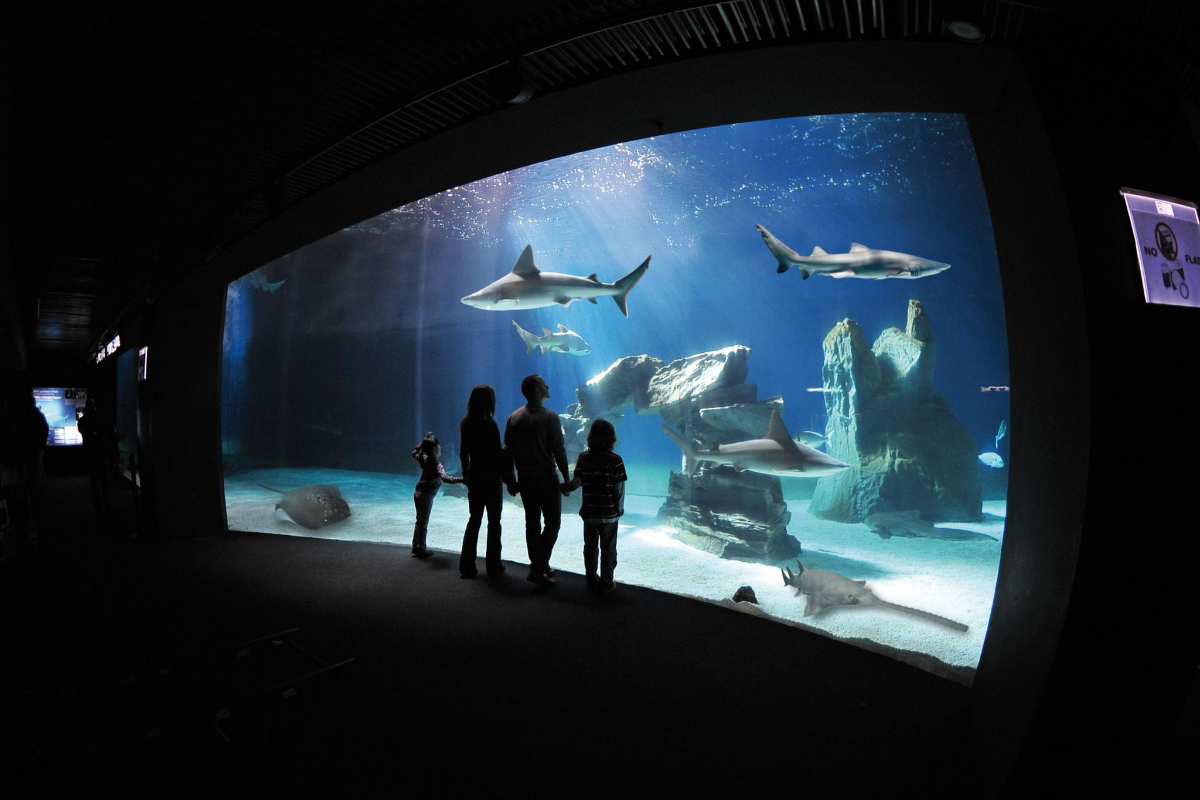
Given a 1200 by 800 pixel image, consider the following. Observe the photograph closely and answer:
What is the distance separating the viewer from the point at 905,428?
1545 centimetres

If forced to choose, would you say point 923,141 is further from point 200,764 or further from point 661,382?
point 200,764

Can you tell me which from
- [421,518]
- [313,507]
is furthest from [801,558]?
[313,507]

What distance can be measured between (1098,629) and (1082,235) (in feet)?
4.90

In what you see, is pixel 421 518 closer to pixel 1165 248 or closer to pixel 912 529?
pixel 1165 248

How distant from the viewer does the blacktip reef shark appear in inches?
319

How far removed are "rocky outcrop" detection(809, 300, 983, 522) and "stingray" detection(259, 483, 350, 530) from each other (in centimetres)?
1477

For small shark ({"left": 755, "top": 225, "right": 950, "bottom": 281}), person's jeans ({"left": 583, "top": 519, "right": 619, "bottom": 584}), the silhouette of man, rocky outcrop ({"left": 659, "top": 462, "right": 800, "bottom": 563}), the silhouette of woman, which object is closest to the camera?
person's jeans ({"left": 583, "top": 519, "right": 619, "bottom": 584})

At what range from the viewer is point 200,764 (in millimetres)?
2080

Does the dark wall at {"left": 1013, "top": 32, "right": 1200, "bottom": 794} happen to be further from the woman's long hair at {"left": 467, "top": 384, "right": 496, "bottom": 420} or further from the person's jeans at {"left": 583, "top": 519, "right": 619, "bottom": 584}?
the woman's long hair at {"left": 467, "top": 384, "right": 496, "bottom": 420}

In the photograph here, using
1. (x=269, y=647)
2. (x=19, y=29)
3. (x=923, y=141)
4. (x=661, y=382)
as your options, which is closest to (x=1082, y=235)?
(x=19, y=29)

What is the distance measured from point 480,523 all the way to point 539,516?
0.66 m

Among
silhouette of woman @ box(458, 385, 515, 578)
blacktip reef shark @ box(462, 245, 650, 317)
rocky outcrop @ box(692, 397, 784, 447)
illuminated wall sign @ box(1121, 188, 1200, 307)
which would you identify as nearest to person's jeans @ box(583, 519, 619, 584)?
silhouette of woman @ box(458, 385, 515, 578)

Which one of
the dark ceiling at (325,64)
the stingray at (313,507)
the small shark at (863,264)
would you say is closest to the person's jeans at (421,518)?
the dark ceiling at (325,64)

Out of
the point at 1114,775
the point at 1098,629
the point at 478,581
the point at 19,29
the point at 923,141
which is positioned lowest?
the point at 478,581
